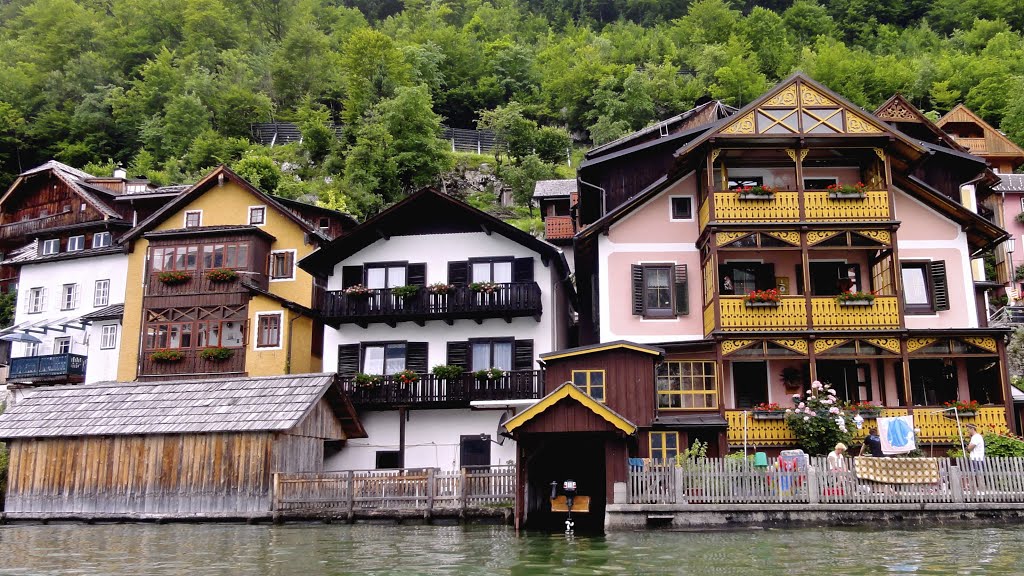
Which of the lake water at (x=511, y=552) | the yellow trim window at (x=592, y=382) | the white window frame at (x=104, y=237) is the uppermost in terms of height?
the white window frame at (x=104, y=237)

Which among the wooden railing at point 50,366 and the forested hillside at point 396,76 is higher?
the forested hillside at point 396,76

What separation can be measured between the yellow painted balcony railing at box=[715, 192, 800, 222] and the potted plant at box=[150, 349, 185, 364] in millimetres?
24095

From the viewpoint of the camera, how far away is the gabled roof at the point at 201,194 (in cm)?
4200

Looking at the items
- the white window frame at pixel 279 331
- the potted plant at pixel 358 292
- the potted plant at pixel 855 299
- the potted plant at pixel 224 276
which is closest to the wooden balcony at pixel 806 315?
the potted plant at pixel 855 299

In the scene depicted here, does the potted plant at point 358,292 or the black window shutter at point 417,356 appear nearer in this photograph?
the potted plant at point 358,292

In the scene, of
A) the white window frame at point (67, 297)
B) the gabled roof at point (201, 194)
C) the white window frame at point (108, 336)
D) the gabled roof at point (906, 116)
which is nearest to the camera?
the gabled roof at point (906, 116)

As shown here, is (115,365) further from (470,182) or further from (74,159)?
(74,159)

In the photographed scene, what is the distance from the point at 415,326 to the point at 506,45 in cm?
7280

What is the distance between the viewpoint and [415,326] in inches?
1437

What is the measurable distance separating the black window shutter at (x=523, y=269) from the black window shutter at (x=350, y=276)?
21.4 ft

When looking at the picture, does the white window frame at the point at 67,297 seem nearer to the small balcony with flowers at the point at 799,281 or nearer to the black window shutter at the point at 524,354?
the black window shutter at the point at 524,354

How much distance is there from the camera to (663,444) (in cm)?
2947

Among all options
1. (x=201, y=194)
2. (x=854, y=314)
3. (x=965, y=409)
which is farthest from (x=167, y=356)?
(x=965, y=409)

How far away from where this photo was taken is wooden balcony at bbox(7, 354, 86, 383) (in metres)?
43.2
